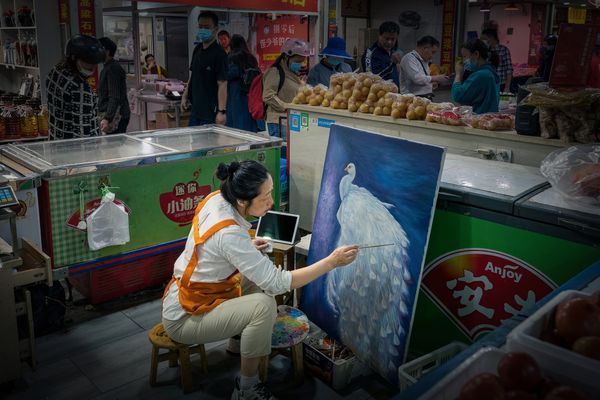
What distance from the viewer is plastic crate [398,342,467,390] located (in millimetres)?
2653

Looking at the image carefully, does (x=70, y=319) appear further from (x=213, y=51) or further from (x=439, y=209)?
(x=213, y=51)

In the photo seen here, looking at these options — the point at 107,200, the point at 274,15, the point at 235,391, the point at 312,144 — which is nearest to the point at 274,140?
the point at 312,144

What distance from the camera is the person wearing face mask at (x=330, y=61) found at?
6219mm

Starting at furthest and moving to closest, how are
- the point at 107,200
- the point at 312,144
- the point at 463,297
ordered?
the point at 312,144
the point at 107,200
the point at 463,297

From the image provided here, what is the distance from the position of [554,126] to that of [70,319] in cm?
323

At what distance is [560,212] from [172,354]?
2046 millimetres

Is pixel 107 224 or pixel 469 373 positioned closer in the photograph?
pixel 469 373

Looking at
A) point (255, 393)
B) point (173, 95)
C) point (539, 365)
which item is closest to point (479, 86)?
point (255, 393)

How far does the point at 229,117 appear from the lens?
641 centimetres

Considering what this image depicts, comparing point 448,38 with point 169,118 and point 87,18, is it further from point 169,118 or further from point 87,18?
point 87,18

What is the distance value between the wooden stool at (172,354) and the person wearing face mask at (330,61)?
384 cm

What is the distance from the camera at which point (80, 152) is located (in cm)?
409

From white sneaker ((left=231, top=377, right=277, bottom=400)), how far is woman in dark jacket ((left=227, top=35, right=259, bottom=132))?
12.9 feet

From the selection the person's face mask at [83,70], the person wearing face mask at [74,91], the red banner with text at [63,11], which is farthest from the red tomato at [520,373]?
the red banner with text at [63,11]
